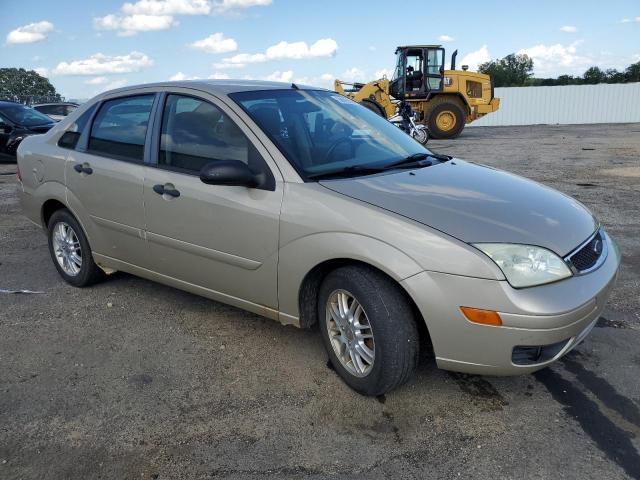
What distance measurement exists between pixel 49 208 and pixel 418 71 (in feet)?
56.5

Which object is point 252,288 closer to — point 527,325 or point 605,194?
point 527,325

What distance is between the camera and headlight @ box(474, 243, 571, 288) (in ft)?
8.38

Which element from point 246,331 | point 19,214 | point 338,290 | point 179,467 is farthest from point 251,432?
point 19,214

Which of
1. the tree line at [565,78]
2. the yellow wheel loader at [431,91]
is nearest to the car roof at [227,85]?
the yellow wheel loader at [431,91]

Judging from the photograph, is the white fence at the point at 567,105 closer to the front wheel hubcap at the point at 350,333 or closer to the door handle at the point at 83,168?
the door handle at the point at 83,168

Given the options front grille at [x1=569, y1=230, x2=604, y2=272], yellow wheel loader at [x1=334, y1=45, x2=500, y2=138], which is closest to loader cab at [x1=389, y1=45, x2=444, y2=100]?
yellow wheel loader at [x1=334, y1=45, x2=500, y2=138]

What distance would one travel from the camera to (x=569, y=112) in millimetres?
35750

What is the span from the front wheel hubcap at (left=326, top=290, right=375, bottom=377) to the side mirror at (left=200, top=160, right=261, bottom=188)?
793 mm

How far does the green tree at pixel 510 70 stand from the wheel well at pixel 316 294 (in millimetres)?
50424

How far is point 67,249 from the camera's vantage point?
186 inches

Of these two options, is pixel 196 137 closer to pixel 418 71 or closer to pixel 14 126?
pixel 14 126

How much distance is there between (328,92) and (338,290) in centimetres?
188

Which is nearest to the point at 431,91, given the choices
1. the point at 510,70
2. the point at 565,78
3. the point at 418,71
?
the point at 418,71

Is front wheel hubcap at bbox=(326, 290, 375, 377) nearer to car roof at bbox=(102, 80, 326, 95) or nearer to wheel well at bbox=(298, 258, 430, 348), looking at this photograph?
wheel well at bbox=(298, 258, 430, 348)
